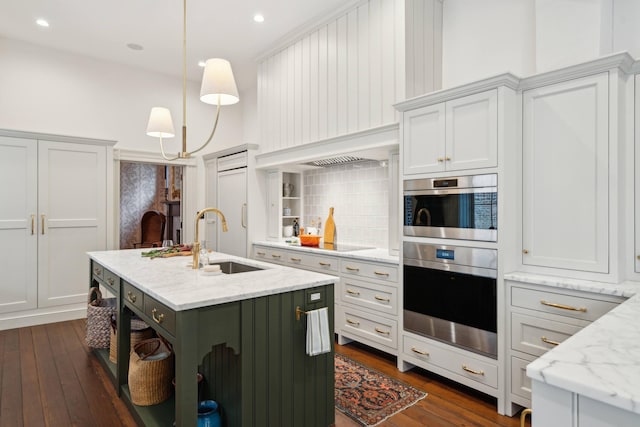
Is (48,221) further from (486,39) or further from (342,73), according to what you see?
(486,39)

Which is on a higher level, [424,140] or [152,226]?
[424,140]

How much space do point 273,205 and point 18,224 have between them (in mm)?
2909

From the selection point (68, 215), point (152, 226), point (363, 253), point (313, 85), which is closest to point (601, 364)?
point (363, 253)

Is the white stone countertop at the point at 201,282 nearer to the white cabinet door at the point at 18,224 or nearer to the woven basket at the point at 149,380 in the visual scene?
the woven basket at the point at 149,380

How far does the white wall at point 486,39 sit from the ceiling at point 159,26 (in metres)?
1.07

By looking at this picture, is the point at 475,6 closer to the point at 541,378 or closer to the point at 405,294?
the point at 405,294

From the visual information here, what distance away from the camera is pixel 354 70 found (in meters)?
3.67

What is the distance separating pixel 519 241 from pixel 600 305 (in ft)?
1.92

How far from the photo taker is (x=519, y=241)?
2.49 metres

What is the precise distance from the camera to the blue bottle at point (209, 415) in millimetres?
1957

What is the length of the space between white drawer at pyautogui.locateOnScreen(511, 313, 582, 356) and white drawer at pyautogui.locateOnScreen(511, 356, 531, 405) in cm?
8

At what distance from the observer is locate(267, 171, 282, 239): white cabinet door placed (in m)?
4.94

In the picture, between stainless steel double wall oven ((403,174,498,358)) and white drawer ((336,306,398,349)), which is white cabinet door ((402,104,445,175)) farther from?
white drawer ((336,306,398,349))

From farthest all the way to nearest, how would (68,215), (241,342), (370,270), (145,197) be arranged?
(145,197)
(68,215)
(370,270)
(241,342)
